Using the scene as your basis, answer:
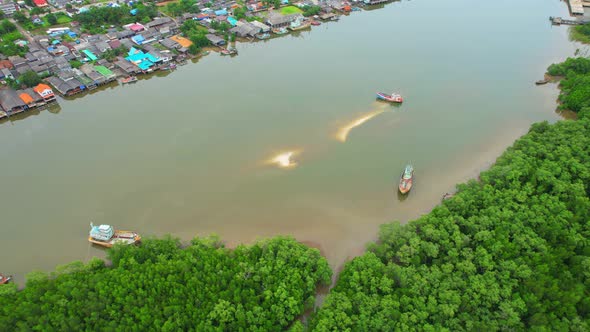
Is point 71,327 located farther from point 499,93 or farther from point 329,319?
point 499,93

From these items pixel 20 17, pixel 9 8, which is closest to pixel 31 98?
pixel 20 17

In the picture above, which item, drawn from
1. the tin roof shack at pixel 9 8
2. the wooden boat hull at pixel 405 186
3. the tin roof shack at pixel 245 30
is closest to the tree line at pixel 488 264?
the wooden boat hull at pixel 405 186

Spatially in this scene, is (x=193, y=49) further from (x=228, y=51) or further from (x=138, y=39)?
(x=138, y=39)

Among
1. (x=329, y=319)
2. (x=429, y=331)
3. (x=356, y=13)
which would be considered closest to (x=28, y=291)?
(x=329, y=319)

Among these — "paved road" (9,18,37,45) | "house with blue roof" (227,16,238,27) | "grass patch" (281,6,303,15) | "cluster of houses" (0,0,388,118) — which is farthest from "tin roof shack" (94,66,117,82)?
"grass patch" (281,6,303,15)

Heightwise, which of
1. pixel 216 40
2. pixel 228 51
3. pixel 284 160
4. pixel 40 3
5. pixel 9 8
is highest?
pixel 40 3

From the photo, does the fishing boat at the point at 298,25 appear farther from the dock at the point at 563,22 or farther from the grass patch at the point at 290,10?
the dock at the point at 563,22
